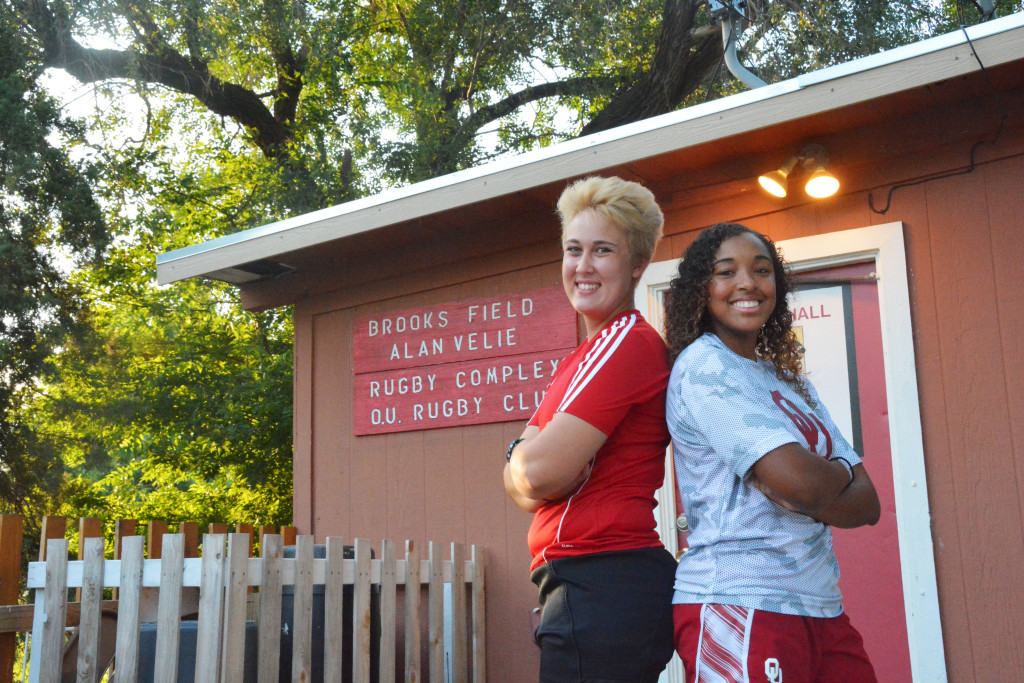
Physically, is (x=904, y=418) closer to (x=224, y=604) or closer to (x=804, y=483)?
(x=804, y=483)

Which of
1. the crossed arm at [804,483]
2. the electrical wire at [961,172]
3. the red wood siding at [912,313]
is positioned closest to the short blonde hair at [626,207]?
the crossed arm at [804,483]

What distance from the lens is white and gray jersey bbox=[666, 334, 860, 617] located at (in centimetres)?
171

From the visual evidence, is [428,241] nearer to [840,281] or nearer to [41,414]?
[840,281]

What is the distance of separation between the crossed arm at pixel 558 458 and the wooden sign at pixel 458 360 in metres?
3.11

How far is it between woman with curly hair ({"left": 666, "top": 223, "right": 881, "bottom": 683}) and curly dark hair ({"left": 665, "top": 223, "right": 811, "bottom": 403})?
0.05m

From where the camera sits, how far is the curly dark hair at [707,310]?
78.9 inches

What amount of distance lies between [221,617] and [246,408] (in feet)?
38.1

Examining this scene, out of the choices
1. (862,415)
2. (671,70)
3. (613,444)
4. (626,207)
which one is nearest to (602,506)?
(613,444)

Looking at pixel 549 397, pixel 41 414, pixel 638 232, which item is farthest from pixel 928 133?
pixel 41 414

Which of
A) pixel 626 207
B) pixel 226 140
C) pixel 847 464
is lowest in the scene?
pixel 847 464

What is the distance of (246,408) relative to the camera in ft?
48.2

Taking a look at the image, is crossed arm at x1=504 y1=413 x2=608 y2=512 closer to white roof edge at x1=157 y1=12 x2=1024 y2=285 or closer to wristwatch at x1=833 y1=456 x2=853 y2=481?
wristwatch at x1=833 y1=456 x2=853 y2=481

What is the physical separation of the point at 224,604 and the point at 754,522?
2388mm

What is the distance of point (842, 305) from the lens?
4.21 m
